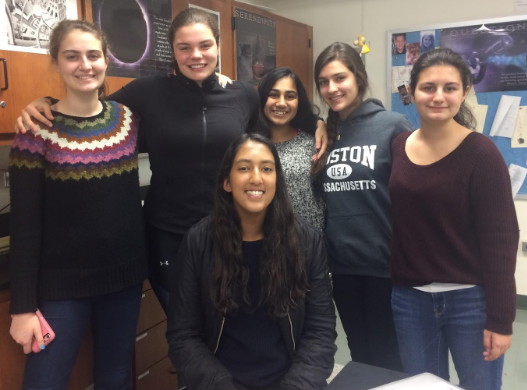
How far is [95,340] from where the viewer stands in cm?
146

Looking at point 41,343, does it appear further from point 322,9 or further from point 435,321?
point 322,9

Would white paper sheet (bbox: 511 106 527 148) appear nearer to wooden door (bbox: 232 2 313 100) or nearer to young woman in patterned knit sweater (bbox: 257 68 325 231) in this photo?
wooden door (bbox: 232 2 313 100)

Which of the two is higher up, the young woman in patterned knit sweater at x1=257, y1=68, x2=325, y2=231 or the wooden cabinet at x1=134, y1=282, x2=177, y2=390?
the young woman in patterned knit sweater at x1=257, y1=68, x2=325, y2=231

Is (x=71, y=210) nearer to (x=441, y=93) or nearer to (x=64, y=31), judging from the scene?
(x=64, y=31)

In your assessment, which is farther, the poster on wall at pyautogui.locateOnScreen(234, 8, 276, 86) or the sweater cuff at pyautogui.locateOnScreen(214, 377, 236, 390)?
the poster on wall at pyautogui.locateOnScreen(234, 8, 276, 86)

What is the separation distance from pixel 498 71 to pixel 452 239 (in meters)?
2.22

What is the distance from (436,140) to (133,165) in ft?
3.01

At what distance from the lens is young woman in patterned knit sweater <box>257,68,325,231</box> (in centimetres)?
172

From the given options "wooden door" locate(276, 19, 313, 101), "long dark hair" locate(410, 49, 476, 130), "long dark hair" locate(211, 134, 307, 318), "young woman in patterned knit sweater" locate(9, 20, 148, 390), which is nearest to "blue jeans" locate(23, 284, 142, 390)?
"young woman in patterned knit sweater" locate(9, 20, 148, 390)

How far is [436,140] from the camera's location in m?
1.29

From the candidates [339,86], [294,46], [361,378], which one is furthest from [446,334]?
[294,46]

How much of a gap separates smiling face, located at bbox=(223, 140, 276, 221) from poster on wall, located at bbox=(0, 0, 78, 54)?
86 centimetres

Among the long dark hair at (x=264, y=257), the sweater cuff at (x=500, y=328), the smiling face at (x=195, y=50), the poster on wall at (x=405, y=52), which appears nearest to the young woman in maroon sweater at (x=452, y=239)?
the sweater cuff at (x=500, y=328)

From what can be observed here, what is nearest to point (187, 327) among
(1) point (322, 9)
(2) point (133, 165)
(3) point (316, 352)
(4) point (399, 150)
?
(3) point (316, 352)
